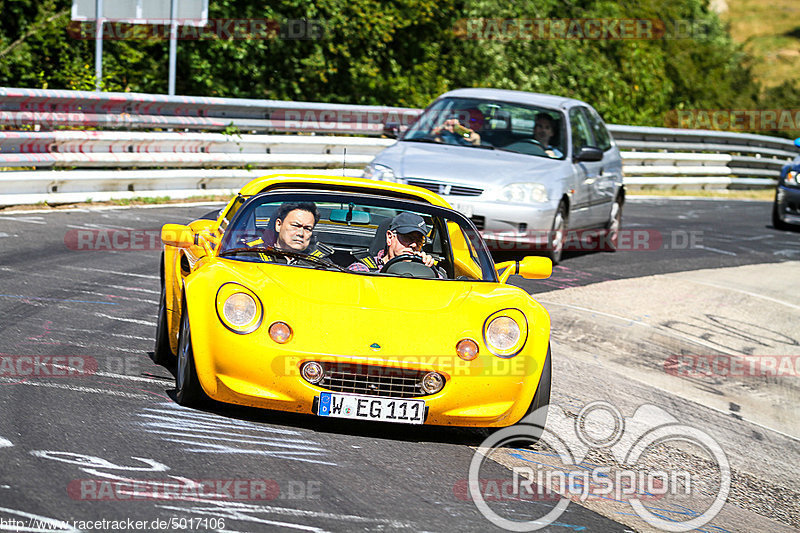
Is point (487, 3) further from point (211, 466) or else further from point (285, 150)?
point (211, 466)

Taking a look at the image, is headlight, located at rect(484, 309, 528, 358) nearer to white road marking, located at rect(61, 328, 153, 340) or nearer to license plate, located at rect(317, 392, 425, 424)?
license plate, located at rect(317, 392, 425, 424)

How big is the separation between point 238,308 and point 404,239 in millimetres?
1386

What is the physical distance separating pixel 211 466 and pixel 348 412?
756 mm

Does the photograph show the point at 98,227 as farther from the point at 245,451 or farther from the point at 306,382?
the point at 245,451

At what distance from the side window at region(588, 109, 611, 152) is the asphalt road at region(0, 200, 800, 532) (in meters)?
6.38

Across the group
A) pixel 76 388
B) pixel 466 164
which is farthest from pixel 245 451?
pixel 466 164

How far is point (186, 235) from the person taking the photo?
6.29m

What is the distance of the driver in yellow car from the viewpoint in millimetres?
6574

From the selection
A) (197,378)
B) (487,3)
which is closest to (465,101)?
(197,378)

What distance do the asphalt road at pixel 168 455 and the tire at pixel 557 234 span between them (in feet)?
13.4

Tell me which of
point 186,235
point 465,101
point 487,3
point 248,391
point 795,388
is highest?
point 487,3
